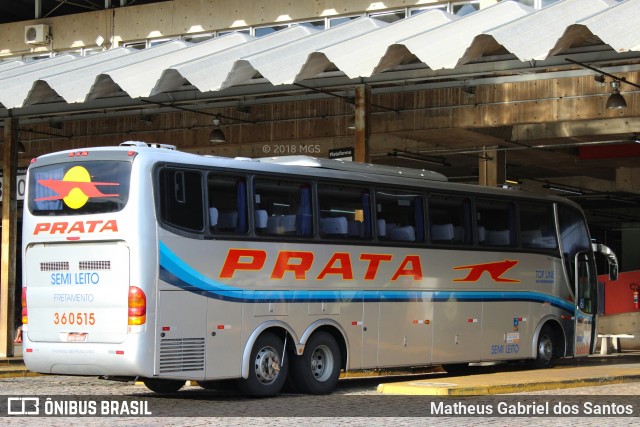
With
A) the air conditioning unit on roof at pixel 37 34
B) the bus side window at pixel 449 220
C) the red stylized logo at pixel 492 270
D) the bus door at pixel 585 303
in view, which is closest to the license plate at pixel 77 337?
the bus side window at pixel 449 220

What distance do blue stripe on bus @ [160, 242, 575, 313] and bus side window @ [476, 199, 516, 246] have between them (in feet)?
2.85

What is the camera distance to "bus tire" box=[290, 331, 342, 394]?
53.6ft

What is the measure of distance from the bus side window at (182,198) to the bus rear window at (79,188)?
1.60 ft

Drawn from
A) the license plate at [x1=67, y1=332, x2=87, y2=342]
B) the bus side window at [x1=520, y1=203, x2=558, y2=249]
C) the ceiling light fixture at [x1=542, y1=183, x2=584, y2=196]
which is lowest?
the license plate at [x1=67, y1=332, x2=87, y2=342]

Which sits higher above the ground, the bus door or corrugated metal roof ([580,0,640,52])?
corrugated metal roof ([580,0,640,52])

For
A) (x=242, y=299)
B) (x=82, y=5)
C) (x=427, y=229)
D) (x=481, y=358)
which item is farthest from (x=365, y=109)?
(x=82, y=5)

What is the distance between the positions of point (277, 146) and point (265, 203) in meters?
11.9

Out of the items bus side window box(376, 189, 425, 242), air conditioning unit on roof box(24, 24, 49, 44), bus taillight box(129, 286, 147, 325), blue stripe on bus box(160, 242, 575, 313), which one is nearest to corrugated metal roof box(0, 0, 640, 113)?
bus side window box(376, 189, 425, 242)

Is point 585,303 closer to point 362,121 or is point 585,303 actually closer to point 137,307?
point 362,121

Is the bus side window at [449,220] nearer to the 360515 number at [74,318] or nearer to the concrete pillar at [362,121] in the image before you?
the concrete pillar at [362,121]

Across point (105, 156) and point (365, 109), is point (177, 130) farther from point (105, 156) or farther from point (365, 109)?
point (105, 156)

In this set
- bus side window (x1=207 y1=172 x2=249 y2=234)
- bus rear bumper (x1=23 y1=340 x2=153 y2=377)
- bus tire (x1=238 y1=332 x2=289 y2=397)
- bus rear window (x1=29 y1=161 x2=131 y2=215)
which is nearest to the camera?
bus rear bumper (x1=23 y1=340 x2=153 y2=377)

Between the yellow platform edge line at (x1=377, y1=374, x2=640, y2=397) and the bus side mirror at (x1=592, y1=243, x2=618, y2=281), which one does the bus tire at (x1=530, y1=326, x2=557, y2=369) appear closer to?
the bus side mirror at (x1=592, y1=243, x2=618, y2=281)

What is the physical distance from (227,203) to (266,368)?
7.55ft
